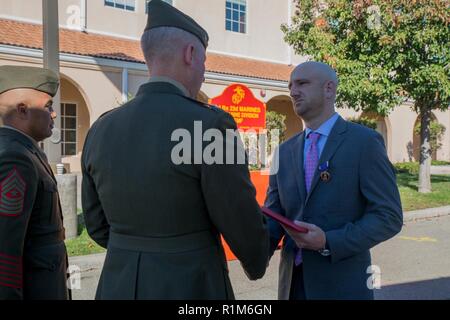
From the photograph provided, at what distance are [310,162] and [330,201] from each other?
0.85 feet

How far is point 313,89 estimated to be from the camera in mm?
→ 2393

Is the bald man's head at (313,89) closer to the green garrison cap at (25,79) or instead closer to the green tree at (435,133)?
the green garrison cap at (25,79)

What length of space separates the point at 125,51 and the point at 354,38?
7262 mm

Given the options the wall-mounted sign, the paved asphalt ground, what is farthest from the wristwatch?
the wall-mounted sign

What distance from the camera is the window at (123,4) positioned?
1546cm

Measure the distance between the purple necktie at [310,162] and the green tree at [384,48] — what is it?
352 inches

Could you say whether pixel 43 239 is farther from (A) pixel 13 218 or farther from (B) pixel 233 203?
(B) pixel 233 203

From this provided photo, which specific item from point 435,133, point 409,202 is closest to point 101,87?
point 409,202

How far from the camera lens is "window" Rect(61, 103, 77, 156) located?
15.1 metres

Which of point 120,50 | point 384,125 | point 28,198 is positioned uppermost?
point 120,50

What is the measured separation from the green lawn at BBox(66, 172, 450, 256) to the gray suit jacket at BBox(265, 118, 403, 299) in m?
4.48

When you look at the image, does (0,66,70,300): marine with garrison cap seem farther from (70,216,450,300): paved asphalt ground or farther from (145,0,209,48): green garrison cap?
(70,216,450,300): paved asphalt ground

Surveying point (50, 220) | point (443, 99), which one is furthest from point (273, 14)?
point (50, 220)
